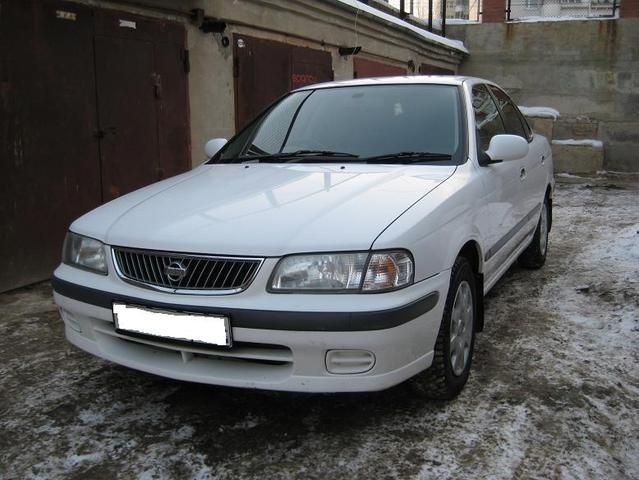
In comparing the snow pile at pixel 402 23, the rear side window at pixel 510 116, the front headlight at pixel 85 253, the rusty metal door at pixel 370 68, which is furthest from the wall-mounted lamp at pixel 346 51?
the front headlight at pixel 85 253

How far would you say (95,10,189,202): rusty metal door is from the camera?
17.6 feet

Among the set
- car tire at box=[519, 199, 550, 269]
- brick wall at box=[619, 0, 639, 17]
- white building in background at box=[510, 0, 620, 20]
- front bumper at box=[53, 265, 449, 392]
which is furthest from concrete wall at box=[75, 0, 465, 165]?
white building in background at box=[510, 0, 620, 20]

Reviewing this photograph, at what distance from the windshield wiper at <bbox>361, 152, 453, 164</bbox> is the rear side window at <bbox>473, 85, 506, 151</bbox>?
1.10 feet

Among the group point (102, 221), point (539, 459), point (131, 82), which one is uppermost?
point (131, 82)

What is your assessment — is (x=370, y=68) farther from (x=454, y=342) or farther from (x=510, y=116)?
(x=454, y=342)

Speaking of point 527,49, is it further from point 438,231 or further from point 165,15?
point 438,231

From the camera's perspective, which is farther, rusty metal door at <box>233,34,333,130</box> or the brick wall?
the brick wall

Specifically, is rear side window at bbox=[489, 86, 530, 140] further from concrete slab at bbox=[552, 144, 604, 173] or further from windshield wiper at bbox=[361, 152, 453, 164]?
concrete slab at bbox=[552, 144, 604, 173]

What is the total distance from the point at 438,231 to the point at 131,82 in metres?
3.90

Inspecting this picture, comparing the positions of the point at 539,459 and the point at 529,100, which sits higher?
the point at 529,100

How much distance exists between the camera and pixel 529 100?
14.6 metres

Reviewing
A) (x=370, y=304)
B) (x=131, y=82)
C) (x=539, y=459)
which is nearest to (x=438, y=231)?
(x=370, y=304)

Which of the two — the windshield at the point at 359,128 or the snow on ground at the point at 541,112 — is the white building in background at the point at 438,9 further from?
the windshield at the point at 359,128

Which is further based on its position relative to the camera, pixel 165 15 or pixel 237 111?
pixel 237 111
